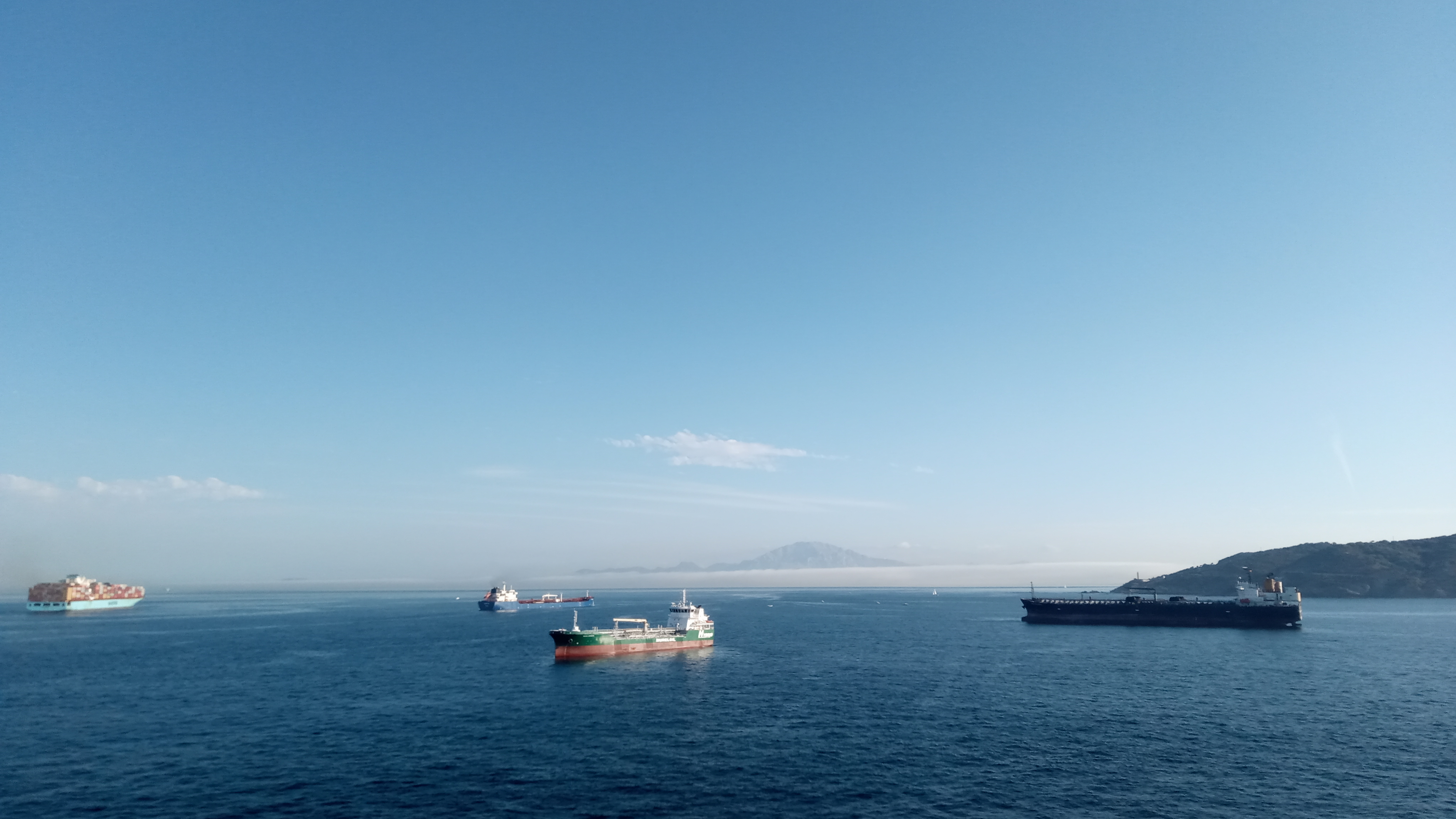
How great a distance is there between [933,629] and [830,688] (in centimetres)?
9416

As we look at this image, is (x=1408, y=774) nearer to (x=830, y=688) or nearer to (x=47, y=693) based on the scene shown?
(x=830, y=688)

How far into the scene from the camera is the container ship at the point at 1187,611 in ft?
522

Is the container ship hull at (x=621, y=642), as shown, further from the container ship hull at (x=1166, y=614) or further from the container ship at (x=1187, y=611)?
the container ship at (x=1187, y=611)

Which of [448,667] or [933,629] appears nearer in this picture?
[448,667]

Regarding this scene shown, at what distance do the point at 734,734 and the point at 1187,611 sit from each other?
156412 millimetres

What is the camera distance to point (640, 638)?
122 m

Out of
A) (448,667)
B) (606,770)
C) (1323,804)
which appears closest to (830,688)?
(606,770)

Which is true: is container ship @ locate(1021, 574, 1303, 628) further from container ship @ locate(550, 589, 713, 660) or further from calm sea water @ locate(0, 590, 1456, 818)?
container ship @ locate(550, 589, 713, 660)

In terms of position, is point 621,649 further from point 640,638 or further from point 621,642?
point 640,638

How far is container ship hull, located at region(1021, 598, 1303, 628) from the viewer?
521 feet

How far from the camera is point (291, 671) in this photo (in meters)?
97.5

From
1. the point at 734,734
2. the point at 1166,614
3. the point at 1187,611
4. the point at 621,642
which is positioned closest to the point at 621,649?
the point at 621,642

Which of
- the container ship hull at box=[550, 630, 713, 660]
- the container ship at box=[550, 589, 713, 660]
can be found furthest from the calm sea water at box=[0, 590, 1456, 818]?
the container ship at box=[550, 589, 713, 660]

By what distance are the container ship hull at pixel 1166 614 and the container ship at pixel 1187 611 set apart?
4.6 inches
